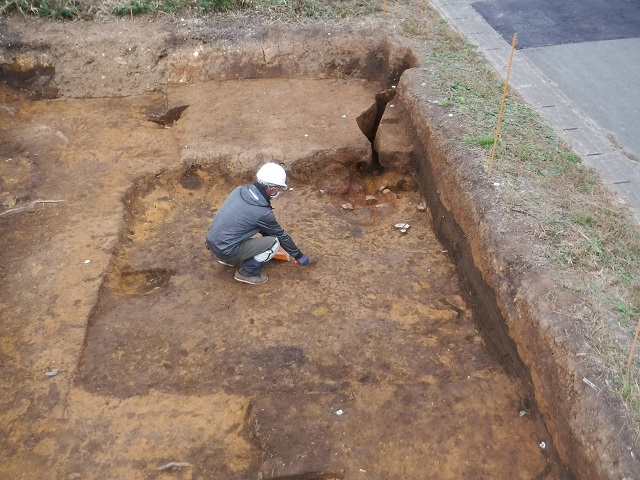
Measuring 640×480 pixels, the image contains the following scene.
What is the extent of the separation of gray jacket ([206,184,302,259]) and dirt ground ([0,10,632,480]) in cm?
47

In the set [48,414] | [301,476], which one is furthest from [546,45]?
[48,414]

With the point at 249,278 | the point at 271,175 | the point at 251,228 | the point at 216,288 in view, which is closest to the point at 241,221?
the point at 251,228

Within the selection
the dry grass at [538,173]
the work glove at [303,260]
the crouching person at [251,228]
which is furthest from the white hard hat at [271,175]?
the dry grass at [538,173]

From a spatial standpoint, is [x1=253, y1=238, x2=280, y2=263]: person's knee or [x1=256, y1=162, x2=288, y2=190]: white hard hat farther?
[x1=253, y1=238, x2=280, y2=263]: person's knee

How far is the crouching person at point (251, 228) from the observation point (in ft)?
16.4

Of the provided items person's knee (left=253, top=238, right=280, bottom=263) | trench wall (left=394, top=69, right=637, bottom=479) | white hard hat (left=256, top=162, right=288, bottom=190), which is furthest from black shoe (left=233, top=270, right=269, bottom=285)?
trench wall (left=394, top=69, right=637, bottom=479)

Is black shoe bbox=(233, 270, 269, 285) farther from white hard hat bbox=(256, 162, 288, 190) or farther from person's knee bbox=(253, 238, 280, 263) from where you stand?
white hard hat bbox=(256, 162, 288, 190)

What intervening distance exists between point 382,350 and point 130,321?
2.13m

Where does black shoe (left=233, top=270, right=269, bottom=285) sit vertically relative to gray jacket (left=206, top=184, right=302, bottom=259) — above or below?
below

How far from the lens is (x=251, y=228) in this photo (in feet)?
16.9

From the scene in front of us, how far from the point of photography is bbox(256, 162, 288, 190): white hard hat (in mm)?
4859

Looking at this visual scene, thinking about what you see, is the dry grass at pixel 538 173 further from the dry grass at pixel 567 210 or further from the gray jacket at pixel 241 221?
the gray jacket at pixel 241 221

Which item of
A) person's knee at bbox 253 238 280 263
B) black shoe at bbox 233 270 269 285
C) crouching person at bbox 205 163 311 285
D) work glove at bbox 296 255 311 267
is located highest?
crouching person at bbox 205 163 311 285

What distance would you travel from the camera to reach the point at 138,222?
20.3 feet
